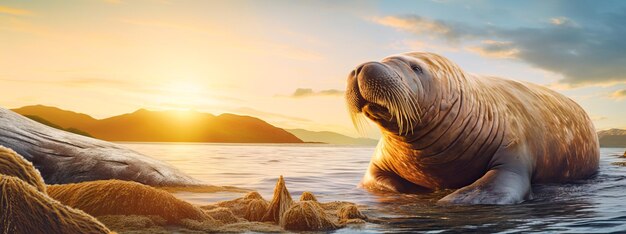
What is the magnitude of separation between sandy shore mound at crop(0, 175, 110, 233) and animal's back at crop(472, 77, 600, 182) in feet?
23.6

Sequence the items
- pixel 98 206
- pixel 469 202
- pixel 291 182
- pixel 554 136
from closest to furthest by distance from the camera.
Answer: pixel 98 206
pixel 469 202
pixel 554 136
pixel 291 182

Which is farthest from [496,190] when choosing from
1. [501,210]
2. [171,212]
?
[171,212]

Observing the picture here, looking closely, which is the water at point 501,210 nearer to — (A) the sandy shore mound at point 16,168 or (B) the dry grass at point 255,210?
(B) the dry grass at point 255,210

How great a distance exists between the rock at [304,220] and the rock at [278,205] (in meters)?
0.23

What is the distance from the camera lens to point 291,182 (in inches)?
453

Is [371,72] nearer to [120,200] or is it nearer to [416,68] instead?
[416,68]

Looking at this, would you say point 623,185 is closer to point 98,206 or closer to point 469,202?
point 469,202

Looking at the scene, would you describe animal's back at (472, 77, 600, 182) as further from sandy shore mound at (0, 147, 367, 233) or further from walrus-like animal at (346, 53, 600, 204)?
→ sandy shore mound at (0, 147, 367, 233)

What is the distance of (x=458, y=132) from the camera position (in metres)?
8.50

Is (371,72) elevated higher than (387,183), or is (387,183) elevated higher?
(371,72)

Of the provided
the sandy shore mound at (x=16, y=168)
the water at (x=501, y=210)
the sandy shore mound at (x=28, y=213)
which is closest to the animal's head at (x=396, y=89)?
the water at (x=501, y=210)

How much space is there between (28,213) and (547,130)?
8.39 metres

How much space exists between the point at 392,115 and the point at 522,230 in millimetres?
2674

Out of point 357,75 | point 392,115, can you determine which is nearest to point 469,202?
point 392,115
